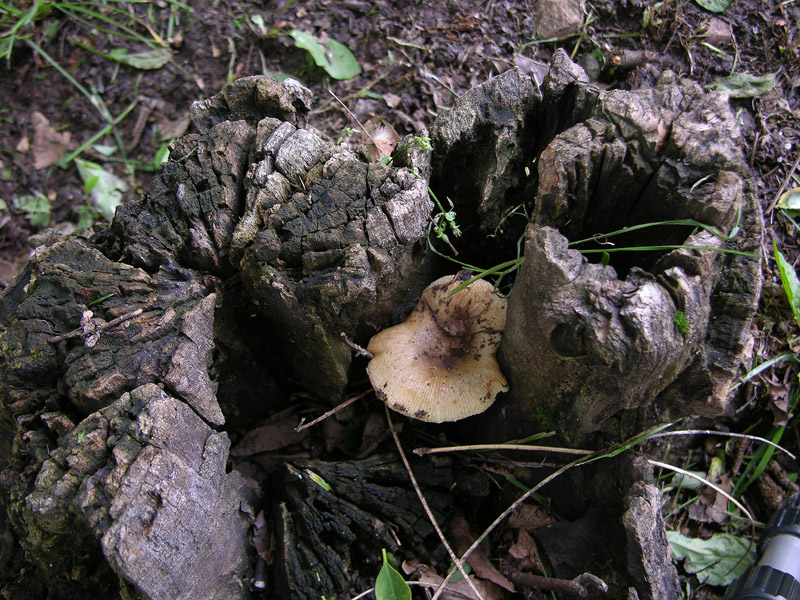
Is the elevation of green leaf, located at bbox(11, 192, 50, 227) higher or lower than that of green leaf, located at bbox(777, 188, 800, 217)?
lower

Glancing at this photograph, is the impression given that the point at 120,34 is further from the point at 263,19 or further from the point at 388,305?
the point at 388,305

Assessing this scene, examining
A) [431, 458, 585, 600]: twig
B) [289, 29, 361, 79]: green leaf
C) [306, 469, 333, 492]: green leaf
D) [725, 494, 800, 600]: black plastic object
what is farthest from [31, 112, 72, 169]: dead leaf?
[725, 494, 800, 600]: black plastic object

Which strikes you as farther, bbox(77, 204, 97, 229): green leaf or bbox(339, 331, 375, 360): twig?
bbox(77, 204, 97, 229): green leaf

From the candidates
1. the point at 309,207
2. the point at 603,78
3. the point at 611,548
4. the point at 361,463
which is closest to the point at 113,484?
the point at 361,463

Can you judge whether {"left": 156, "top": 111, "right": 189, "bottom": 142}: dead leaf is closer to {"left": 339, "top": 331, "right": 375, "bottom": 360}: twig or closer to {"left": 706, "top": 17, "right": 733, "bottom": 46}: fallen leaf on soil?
{"left": 339, "top": 331, "right": 375, "bottom": 360}: twig

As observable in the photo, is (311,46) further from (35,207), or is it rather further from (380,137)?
(35,207)

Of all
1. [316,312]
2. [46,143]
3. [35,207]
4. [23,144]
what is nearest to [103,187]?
[35,207]
